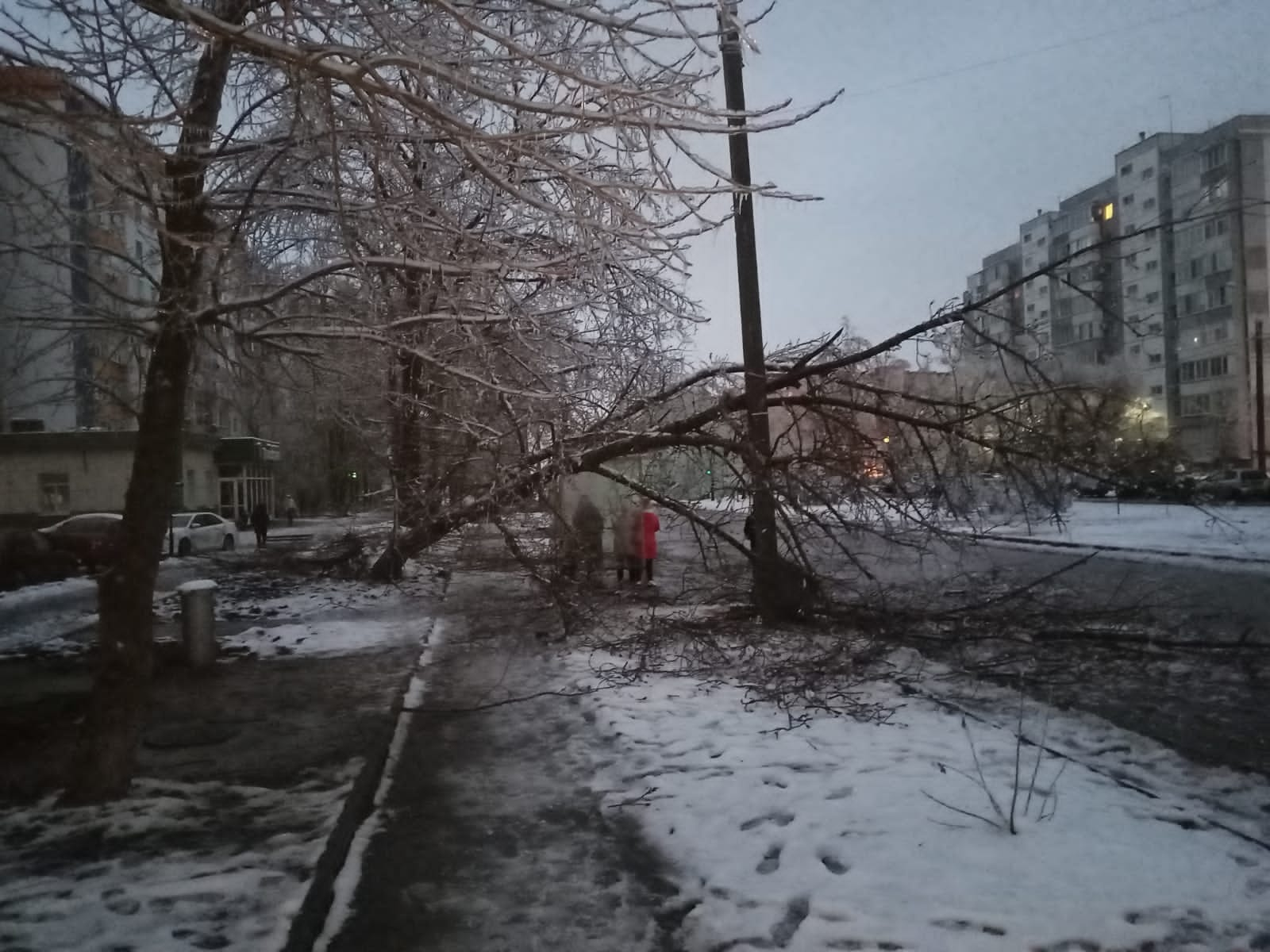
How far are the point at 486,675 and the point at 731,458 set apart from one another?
3313 millimetres

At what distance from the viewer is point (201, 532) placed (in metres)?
30.0

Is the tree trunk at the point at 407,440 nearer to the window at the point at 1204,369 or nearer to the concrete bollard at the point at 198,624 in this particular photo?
the concrete bollard at the point at 198,624

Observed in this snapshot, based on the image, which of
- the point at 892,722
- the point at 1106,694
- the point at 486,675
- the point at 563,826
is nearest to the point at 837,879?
the point at 563,826

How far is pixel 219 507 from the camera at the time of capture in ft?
124

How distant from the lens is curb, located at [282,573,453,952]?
4137mm

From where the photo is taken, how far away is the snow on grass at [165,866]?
4109 millimetres

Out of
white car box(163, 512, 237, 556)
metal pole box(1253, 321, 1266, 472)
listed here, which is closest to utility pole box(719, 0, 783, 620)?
white car box(163, 512, 237, 556)

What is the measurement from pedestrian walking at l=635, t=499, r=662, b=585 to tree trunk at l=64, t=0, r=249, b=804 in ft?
29.0

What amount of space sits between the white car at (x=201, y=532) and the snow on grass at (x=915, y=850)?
2447cm

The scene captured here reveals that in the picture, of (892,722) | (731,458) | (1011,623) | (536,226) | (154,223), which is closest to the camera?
(154,223)

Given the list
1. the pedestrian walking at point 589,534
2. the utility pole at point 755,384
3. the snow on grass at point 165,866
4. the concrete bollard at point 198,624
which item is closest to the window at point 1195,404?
the pedestrian walking at point 589,534

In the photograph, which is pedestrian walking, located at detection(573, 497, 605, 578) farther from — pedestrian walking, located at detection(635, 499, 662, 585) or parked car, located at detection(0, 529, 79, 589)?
parked car, located at detection(0, 529, 79, 589)

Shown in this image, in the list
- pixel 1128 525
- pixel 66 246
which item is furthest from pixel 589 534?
pixel 1128 525

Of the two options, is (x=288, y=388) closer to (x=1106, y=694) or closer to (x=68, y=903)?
(x=68, y=903)
